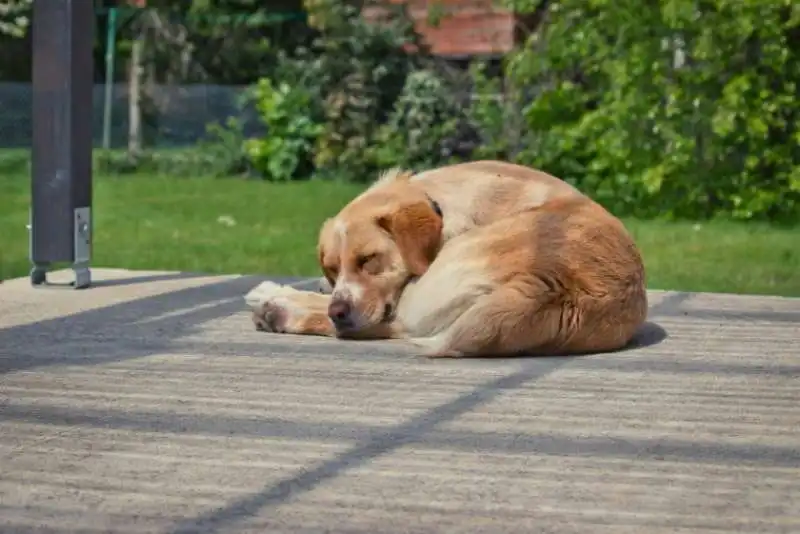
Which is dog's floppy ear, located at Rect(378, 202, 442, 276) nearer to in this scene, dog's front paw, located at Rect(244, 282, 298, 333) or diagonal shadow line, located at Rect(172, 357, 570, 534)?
dog's front paw, located at Rect(244, 282, 298, 333)

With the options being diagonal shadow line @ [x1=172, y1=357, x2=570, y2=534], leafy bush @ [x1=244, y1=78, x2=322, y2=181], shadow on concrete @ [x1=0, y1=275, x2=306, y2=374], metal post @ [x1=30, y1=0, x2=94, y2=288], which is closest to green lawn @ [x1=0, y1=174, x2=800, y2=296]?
leafy bush @ [x1=244, y1=78, x2=322, y2=181]

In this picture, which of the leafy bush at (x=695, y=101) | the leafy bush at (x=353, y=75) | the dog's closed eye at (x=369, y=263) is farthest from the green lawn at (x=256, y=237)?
the dog's closed eye at (x=369, y=263)

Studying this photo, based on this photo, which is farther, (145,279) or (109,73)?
(109,73)

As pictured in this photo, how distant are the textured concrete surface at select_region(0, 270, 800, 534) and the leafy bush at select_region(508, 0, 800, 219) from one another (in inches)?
234

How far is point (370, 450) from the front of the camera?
3471 millimetres

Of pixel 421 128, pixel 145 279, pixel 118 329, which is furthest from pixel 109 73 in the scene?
pixel 118 329

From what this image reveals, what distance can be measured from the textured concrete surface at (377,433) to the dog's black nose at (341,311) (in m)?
0.08

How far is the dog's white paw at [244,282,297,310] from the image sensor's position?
5.46 metres

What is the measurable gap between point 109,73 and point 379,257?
11.0 meters

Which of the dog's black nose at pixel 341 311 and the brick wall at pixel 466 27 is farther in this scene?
the brick wall at pixel 466 27

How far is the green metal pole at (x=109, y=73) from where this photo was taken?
15.3m

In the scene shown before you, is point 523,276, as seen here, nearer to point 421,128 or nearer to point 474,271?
point 474,271

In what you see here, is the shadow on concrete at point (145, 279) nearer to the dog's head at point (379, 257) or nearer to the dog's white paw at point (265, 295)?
the dog's white paw at point (265, 295)

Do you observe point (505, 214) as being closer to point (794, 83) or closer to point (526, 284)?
point (526, 284)
